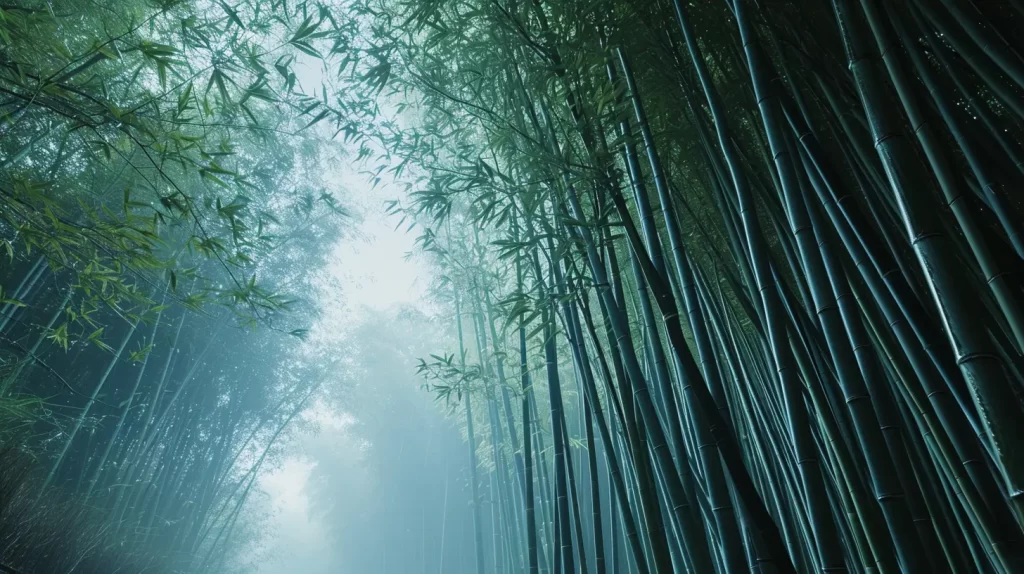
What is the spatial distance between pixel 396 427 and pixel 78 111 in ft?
35.5

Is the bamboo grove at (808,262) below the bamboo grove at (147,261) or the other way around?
below

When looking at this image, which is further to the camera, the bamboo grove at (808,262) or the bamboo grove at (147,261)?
the bamboo grove at (147,261)

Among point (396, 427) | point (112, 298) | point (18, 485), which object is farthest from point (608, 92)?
point (396, 427)

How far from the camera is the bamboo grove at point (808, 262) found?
68 centimetres

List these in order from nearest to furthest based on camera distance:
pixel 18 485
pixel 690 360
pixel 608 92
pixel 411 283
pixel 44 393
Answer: pixel 690 360, pixel 608 92, pixel 18 485, pixel 44 393, pixel 411 283

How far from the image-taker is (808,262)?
819mm

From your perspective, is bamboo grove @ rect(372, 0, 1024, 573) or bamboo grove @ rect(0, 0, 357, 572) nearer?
bamboo grove @ rect(372, 0, 1024, 573)

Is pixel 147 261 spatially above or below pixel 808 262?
above

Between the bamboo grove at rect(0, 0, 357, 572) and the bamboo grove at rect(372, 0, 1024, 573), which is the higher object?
the bamboo grove at rect(0, 0, 357, 572)

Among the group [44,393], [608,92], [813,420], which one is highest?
[44,393]

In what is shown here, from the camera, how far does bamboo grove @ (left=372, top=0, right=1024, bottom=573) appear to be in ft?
2.24

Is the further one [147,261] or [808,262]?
[147,261]

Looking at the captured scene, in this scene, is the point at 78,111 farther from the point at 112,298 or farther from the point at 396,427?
the point at 396,427

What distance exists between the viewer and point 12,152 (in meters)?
2.85
